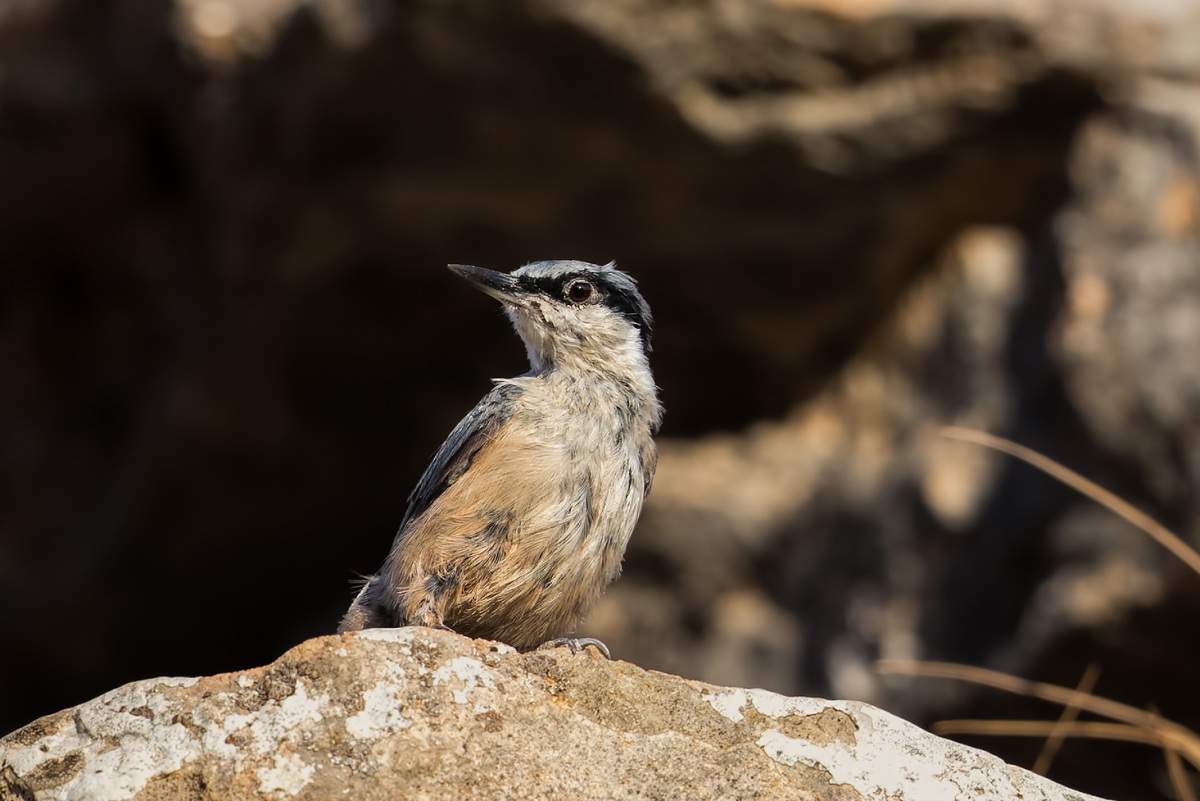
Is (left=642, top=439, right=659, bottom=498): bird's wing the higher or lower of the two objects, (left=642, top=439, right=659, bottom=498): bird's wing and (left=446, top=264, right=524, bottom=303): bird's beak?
the lower

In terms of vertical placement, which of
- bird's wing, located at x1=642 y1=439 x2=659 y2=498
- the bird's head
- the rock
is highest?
the bird's head

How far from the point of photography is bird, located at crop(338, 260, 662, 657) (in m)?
4.33

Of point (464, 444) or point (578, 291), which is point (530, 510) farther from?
point (578, 291)

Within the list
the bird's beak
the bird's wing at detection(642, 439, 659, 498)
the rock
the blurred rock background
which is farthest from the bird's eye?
the blurred rock background

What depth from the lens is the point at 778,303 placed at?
921 centimetres

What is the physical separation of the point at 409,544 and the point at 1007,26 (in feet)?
16.9

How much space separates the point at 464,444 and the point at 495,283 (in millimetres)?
795

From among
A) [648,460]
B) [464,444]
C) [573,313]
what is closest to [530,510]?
[464,444]

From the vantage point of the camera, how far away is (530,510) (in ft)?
14.3

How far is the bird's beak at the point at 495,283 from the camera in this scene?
17.1 feet

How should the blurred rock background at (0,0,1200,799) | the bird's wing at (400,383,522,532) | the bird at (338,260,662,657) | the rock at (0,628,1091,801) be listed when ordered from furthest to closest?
1. the blurred rock background at (0,0,1200,799)
2. the bird's wing at (400,383,522,532)
3. the bird at (338,260,662,657)
4. the rock at (0,628,1091,801)

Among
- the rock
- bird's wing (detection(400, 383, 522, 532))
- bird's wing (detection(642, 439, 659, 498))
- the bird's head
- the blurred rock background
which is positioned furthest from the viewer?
the blurred rock background

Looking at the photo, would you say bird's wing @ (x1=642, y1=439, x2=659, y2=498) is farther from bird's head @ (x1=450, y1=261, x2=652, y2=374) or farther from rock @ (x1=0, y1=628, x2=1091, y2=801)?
rock @ (x1=0, y1=628, x2=1091, y2=801)

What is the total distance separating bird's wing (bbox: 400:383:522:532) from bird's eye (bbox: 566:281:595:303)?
0.57 metres
